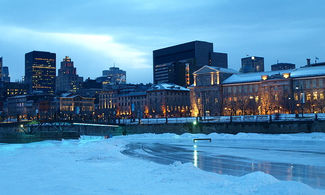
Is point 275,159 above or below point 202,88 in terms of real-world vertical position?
below

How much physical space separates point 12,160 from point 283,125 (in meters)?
47.8

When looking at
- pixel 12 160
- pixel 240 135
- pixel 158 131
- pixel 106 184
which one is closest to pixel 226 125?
pixel 240 135

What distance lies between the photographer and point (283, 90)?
122438 millimetres

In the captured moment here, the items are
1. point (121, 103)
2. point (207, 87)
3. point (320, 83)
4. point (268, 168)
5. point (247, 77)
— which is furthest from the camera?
point (121, 103)

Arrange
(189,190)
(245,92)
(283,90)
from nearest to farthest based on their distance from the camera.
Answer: (189,190)
(283,90)
(245,92)

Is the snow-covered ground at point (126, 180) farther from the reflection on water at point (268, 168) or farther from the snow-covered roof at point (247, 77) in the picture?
the snow-covered roof at point (247, 77)

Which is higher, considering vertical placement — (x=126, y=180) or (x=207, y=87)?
(x=207, y=87)

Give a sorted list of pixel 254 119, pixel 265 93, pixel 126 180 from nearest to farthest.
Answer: pixel 126 180 < pixel 254 119 < pixel 265 93

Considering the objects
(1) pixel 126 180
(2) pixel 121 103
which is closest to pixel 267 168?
(1) pixel 126 180

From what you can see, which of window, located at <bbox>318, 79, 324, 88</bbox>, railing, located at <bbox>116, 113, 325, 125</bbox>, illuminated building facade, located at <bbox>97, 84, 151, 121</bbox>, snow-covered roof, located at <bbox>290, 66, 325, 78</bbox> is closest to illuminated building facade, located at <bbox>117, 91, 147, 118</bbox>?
illuminated building facade, located at <bbox>97, 84, 151, 121</bbox>

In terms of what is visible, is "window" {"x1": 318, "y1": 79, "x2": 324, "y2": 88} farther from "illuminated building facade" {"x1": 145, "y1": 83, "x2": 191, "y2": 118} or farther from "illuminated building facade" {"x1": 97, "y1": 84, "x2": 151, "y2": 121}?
"illuminated building facade" {"x1": 97, "y1": 84, "x2": 151, "y2": 121}

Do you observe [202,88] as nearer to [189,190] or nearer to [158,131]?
[158,131]

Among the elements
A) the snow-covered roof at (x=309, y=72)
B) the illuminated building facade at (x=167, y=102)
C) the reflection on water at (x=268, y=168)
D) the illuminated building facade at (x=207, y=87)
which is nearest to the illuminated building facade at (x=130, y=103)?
the illuminated building facade at (x=167, y=102)

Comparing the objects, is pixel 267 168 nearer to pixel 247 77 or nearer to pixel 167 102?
pixel 247 77
